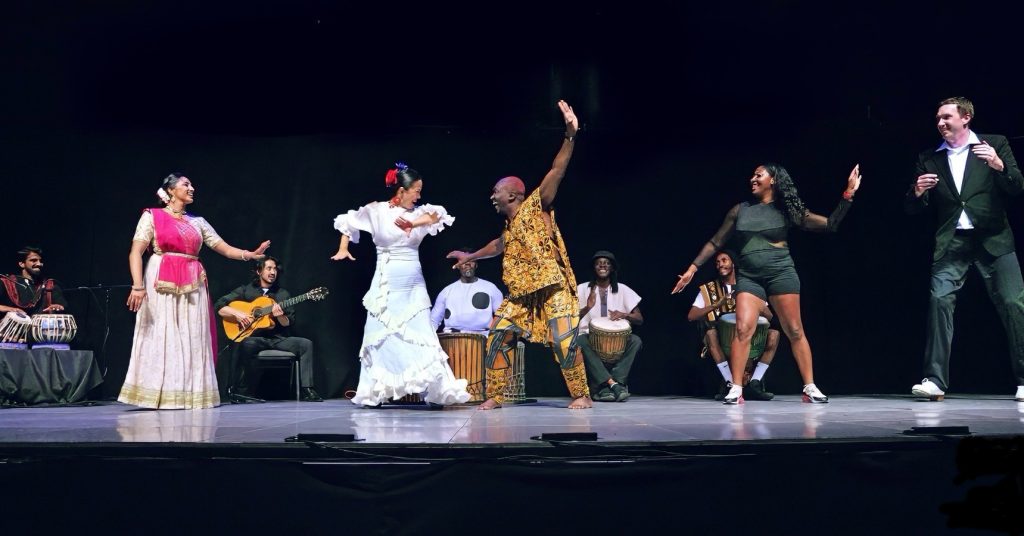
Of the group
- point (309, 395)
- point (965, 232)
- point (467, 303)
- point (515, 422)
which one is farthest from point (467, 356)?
point (965, 232)

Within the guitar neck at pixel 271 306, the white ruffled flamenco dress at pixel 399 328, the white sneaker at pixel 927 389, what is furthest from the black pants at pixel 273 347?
the white sneaker at pixel 927 389

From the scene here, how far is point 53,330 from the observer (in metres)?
7.94

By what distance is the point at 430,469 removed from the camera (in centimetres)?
374

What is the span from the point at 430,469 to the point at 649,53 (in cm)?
535

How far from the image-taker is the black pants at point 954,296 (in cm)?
675

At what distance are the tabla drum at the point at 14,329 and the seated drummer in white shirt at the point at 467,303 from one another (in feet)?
10.9

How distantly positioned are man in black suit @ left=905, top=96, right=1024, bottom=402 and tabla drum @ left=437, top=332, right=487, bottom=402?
3.25 meters

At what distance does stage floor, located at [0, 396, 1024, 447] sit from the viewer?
159 inches

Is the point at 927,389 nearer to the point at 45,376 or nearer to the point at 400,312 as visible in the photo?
the point at 400,312

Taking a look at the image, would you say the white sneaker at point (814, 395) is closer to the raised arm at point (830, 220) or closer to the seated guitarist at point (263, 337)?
the raised arm at point (830, 220)

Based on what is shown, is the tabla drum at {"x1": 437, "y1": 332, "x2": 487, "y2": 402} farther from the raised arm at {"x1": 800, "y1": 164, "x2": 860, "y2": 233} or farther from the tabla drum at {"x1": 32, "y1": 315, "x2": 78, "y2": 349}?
the tabla drum at {"x1": 32, "y1": 315, "x2": 78, "y2": 349}

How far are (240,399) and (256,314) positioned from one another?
785 millimetres

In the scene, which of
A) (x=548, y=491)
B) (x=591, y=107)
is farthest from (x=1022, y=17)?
(x=548, y=491)

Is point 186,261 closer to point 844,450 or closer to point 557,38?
point 557,38
